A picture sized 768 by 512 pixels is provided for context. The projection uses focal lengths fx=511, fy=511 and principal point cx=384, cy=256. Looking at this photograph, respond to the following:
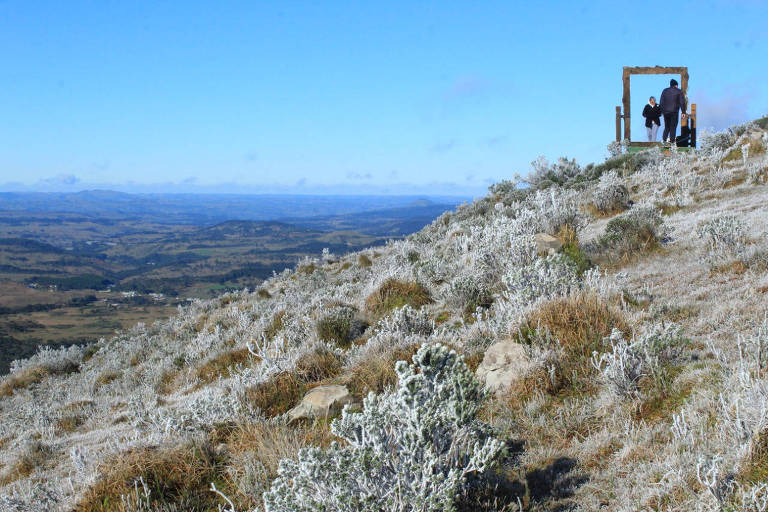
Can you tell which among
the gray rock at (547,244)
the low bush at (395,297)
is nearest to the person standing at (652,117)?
the gray rock at (547,244)

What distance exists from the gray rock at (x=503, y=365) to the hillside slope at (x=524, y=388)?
74 mm

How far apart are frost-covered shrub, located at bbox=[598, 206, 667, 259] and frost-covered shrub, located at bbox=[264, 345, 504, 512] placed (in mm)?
6093

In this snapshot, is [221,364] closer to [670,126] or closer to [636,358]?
[636,358]

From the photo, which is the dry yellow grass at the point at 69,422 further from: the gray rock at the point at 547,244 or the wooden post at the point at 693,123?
the wooden post at the point at 693,123

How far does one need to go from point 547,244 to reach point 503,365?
4.31 m

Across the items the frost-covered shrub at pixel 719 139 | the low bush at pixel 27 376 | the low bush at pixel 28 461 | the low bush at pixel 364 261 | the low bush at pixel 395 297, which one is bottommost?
the low bush at pixel 27 376

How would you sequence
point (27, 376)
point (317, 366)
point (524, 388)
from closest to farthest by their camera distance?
1. point (524, 388)
2. point (317, 366)
3. point (27, 376)

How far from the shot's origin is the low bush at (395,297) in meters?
9.10

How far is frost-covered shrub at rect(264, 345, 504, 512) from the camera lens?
101 inches

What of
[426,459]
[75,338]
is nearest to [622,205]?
[426,459]

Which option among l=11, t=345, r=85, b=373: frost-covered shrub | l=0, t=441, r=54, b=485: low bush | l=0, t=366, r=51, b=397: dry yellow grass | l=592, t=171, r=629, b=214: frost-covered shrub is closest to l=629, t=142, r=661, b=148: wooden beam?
l=592, t=171, r=629, b=214: frost-covered shrub

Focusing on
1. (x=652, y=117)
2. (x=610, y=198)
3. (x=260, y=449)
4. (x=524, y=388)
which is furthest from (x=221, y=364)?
(x=652, y=117)

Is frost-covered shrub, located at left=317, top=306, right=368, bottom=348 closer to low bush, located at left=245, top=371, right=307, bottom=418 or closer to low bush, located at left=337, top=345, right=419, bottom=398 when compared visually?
low bush, located at left=245, top=371, right=307, bottom=418

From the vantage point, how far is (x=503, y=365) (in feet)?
15.4
